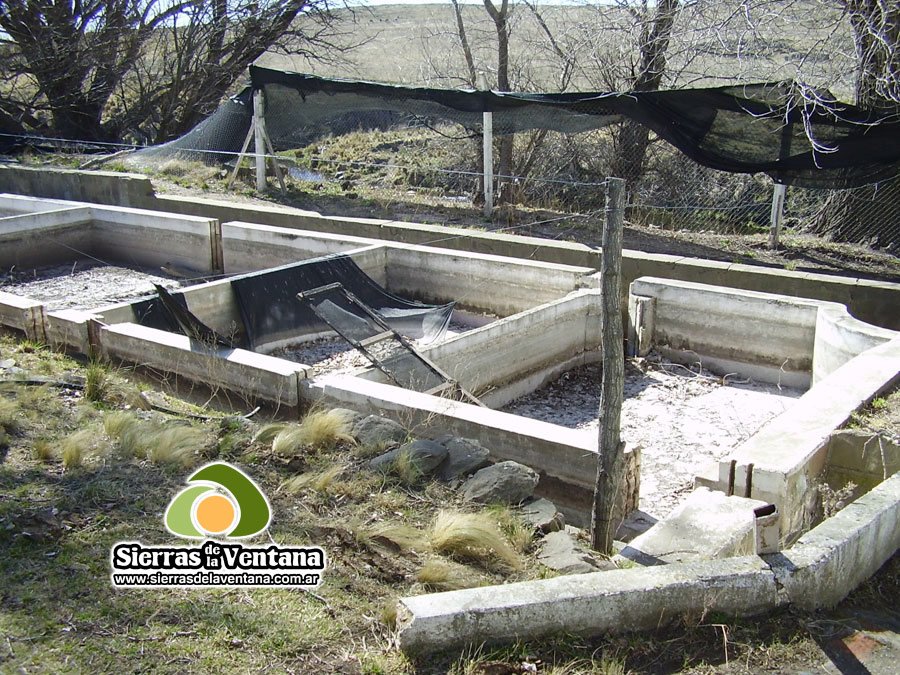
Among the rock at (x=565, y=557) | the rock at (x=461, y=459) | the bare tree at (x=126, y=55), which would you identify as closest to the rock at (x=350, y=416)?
the rock at (x=461, y=459)

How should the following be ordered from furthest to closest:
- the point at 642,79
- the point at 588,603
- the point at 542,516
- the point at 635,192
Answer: the point at 642,79
the point at 635,192
the point at 542,516
the point at 588,603

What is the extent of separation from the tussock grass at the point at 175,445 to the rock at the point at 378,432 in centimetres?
103

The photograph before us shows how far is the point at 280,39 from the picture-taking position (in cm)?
2298

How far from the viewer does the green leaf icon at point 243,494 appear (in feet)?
15.7

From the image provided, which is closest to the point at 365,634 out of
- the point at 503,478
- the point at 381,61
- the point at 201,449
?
the point at 503,478

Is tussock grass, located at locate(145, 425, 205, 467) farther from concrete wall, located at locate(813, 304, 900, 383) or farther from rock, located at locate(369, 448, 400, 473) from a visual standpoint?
concrete wall, located at locate(813, 304, 900, 383)

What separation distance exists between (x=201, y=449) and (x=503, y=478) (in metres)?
1.93

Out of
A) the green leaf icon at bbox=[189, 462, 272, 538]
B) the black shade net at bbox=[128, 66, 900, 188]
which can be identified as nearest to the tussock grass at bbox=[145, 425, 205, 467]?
the green leaf icon at bbox=[189, 462, 272, 538]

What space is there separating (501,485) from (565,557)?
0.86 meters

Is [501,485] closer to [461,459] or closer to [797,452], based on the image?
[461,459]

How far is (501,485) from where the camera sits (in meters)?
5.63

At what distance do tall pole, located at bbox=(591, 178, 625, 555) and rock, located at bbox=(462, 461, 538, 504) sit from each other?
0.56 m

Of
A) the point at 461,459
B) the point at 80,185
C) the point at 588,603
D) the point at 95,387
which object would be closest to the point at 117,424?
the point at 95,387

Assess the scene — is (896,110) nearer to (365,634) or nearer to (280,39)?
(365,634)
